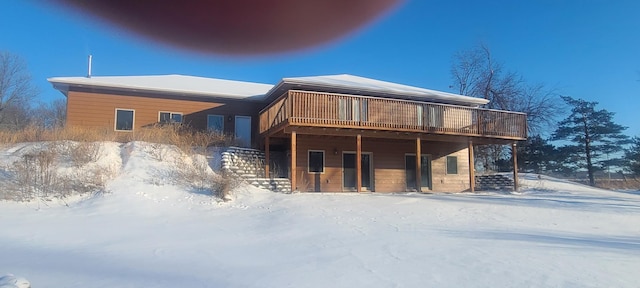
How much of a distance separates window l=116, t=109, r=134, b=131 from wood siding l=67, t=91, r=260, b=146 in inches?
6.0

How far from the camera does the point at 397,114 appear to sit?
1568cm

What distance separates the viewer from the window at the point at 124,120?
55.0 ft

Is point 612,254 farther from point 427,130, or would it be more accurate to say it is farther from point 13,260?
point 427,130

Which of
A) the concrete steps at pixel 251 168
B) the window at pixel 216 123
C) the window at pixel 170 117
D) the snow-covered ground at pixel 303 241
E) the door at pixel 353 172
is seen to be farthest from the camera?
the window at pixel 216 123

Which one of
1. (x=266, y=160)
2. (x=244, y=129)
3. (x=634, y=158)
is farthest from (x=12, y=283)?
(x=634, y=158)

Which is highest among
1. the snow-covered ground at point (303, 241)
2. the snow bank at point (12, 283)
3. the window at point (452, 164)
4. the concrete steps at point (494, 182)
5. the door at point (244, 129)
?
the door at point (244, 129)

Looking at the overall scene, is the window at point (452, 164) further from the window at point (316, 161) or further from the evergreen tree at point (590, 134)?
the evergreen tree at point (590, 134)

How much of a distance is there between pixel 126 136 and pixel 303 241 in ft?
36.9

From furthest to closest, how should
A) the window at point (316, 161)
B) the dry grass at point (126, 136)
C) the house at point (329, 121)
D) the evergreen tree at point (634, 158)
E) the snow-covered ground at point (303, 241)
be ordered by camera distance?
the evergreen tree at point (634, 158) → the window at point (316, 161) → the house at point (329, 121) → the dry grass at point (126, 136) → the snow-covered ground at point (303, 241)

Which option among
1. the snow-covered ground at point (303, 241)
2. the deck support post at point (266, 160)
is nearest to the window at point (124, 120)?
the snow-covered ground at point (303, 241)

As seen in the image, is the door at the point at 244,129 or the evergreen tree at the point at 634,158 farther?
the evergreen tree at the point at 634,158

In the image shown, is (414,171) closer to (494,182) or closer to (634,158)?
(494,182)

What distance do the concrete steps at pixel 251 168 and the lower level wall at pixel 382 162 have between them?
169cm

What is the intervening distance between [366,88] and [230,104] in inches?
228
